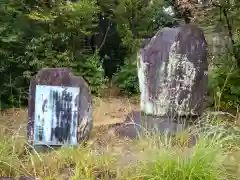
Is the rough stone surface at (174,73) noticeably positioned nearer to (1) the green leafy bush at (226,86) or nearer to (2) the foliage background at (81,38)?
(2) the foliage background at (81,38)

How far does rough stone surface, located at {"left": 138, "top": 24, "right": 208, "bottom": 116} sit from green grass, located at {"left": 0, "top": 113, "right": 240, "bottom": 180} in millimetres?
1254

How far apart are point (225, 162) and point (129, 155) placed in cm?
98

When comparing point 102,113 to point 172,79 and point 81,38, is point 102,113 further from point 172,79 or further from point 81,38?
point 172,79

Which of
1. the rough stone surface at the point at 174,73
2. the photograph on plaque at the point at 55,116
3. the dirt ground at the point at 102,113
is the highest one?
the rough stone surface at the point at 174,73

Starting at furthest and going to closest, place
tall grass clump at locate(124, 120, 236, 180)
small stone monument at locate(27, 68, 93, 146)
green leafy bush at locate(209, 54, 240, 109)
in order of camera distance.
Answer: green leafy bush at locate(209, 54, 240, 109) → small stone monument at locate(27, 68, 93, 146) → tall grass clump at locate(124, 120, 236, 180)

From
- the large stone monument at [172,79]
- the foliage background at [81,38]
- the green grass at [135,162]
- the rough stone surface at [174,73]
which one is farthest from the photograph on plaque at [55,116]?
the foliage background at [81,38]

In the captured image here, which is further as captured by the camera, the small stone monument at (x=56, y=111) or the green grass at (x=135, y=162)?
the small stone monument at (x=56, y=111)

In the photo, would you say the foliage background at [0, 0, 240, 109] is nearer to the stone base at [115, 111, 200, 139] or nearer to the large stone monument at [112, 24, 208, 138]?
the large stone monument at [112, 24, 208, 138]

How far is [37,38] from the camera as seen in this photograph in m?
8.67

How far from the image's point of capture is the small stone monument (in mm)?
4906

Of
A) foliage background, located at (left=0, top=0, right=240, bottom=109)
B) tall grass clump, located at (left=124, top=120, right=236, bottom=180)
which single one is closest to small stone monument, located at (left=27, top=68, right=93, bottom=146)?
tall grass clump, located at (left=124, top=120, right=236, bottom=180)

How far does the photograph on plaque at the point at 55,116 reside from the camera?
4906 mm

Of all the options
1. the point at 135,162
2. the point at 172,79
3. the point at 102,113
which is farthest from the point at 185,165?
the point at 102,113

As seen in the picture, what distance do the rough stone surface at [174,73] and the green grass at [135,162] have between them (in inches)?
49.4
